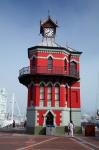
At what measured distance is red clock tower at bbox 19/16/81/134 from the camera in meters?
38.1

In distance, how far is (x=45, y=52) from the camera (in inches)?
1577

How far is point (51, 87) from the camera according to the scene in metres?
38.8

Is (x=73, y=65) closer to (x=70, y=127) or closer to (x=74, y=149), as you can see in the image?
(x=70, y=127)

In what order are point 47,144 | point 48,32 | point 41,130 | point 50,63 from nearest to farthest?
point 47,144
point 41,130
point 50,63
point 48,32

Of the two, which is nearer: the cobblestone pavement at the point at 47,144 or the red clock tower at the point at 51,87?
the cobblestone pavement at the point at 47,144

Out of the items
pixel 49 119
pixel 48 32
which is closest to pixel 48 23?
pixel 48 32

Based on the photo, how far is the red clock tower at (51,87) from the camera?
38062 millimetres

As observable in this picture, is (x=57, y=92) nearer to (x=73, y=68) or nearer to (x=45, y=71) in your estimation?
(x=45, y=71)

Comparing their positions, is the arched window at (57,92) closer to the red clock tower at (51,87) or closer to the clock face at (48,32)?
the red clock tower at (51,87)

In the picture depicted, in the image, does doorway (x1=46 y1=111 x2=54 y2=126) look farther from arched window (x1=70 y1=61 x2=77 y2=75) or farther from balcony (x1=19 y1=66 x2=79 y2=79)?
arched window (x1=70 y1=61 x2=77 y2=75)

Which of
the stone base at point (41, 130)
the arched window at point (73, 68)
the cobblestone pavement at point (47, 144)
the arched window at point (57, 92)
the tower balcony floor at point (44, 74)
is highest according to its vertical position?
the arched window at point (73, 68)

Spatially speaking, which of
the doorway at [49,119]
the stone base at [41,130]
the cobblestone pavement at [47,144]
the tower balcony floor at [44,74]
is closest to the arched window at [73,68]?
the tower balcony floor at [44,74]

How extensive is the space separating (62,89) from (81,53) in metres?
7.11

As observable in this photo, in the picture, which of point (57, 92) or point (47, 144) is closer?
point (47, 144)
